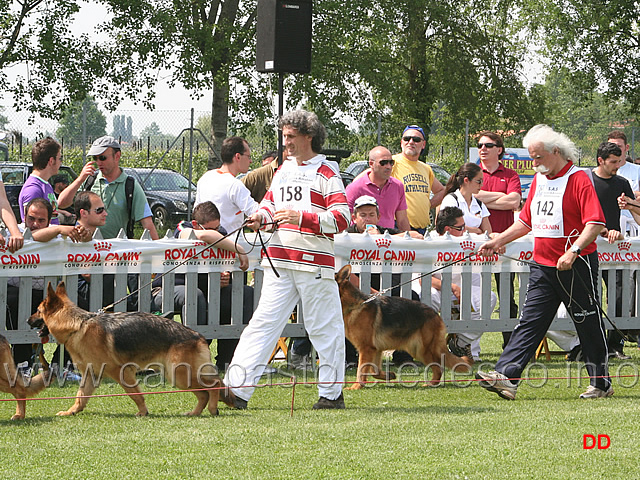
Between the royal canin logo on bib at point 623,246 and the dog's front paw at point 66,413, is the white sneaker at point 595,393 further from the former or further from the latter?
the dog's front paw at point 66,413

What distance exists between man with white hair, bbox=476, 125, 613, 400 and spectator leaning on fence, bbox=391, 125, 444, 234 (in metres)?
2.66

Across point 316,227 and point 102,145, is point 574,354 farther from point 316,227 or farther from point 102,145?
point 102,145

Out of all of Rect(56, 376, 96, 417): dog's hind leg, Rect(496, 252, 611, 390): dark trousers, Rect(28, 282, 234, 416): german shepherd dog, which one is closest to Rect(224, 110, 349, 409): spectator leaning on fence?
Rect(28, 282, 234, 416): german shepherd dog

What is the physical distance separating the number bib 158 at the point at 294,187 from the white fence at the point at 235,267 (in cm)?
147

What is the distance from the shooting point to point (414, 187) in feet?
31.3

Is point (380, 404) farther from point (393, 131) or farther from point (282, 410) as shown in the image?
point (393, 131)

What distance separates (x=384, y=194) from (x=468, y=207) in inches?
33.9

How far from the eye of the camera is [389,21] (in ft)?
83.4

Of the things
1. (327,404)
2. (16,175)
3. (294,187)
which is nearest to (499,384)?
(327,404)

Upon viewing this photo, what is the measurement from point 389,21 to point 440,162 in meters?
7.62

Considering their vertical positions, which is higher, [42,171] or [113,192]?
[42,171]

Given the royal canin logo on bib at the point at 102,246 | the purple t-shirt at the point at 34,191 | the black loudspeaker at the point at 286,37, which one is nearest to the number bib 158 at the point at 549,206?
the black loudspeaker at the point at 286,37

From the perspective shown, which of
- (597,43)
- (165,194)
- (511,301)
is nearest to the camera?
(511,301)

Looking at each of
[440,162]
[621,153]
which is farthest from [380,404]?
[440,162]
